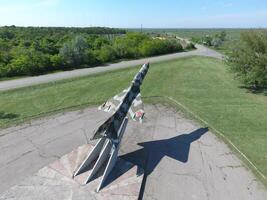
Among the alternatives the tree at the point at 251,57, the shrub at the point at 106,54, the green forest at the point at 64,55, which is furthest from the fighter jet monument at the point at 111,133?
the shrub at the point at 106,54

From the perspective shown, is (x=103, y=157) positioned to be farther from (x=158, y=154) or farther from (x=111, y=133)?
(x=158, y=154)

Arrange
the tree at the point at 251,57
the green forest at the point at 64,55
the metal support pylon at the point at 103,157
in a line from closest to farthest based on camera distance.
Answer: the metal support pylon at the point at 103,157, the tree at the point at 251,57, the green forest at the point at 64,55

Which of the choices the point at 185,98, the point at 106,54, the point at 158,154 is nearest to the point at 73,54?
the point at 106,54

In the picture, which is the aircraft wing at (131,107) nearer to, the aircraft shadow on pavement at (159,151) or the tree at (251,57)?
the aircraft shadow on pavement at (159,151)

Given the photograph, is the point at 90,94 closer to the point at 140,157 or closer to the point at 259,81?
the point at 140,157

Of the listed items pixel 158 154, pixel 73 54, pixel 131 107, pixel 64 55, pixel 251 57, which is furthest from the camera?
pixel 73 54
